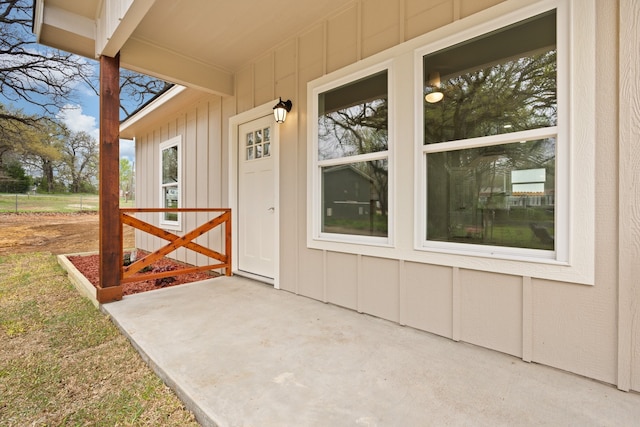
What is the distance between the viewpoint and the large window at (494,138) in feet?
5.87

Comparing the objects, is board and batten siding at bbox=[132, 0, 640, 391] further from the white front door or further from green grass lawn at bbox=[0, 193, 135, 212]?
green grass lawn at bbox=[0, 193, 135, 212]

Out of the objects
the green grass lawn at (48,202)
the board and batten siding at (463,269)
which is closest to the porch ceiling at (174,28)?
the board and batten siding at (463,269)

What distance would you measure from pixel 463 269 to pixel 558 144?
3.17ft

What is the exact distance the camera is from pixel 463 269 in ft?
6.75

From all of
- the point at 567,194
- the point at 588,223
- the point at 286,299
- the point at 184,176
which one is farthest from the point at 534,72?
the point at 184,176

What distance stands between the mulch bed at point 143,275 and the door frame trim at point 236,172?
676mm

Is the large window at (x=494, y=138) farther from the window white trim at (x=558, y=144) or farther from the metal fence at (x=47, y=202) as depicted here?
the metal fence at (x=47, y=202)

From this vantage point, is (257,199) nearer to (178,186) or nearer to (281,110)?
(281,110)

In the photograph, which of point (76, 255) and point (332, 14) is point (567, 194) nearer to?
point (332, 14)

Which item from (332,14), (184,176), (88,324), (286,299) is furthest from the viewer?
(184,176)

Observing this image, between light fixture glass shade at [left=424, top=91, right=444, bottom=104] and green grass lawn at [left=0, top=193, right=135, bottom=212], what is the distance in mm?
8706

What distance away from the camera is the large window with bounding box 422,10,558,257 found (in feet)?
5.87

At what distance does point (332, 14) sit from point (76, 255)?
6.25 meters

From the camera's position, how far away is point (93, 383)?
1681mm
